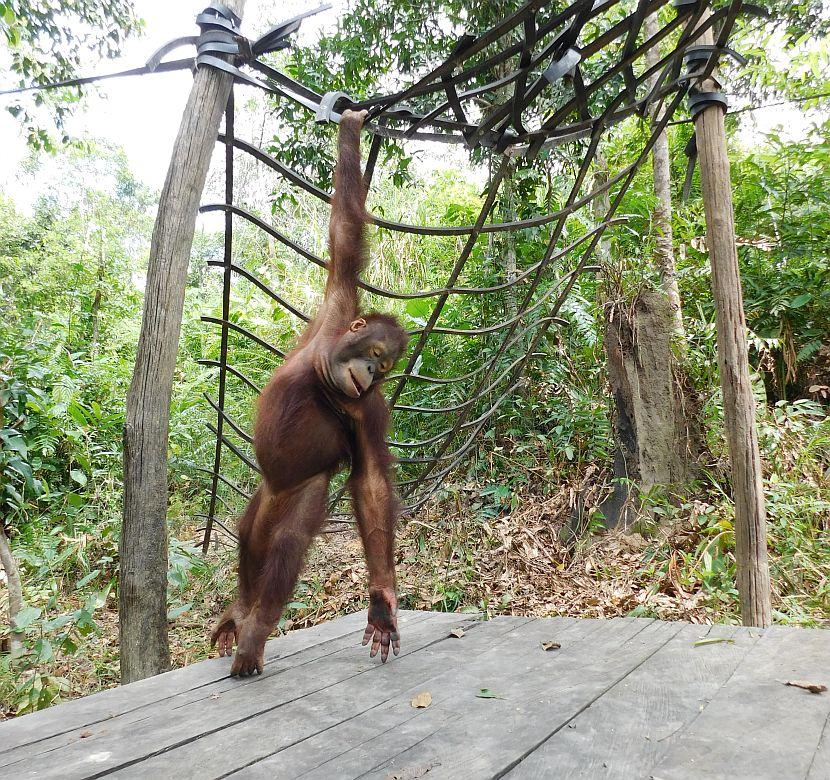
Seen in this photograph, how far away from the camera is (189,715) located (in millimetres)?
1574

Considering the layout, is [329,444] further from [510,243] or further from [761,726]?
[510,243]

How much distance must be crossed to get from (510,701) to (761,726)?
516mm

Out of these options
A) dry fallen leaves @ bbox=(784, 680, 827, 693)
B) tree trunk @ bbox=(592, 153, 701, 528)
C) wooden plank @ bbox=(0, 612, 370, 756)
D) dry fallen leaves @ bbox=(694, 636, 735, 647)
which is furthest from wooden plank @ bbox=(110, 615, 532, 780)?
tree trunk @ bbox=(592, 153, 701, 528)

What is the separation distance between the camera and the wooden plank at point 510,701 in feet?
4.12

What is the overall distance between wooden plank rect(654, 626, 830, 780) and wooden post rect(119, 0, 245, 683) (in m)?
1.45

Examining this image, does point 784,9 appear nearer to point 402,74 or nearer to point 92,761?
point 402,74

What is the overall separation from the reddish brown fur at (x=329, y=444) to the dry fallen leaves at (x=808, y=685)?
3.39 ft

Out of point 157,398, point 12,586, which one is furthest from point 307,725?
point 12,586

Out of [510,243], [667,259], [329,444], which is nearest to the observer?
[329,444]

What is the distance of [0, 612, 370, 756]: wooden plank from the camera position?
1.48 m

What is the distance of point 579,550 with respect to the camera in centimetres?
407

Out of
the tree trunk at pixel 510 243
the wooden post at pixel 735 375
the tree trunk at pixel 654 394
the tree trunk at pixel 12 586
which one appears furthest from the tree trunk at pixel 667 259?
the tree trunk at pixel 12 586

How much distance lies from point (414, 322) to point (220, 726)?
14.4 ft

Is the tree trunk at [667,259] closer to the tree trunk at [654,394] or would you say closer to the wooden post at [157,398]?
the tree trunk at [654,394]
